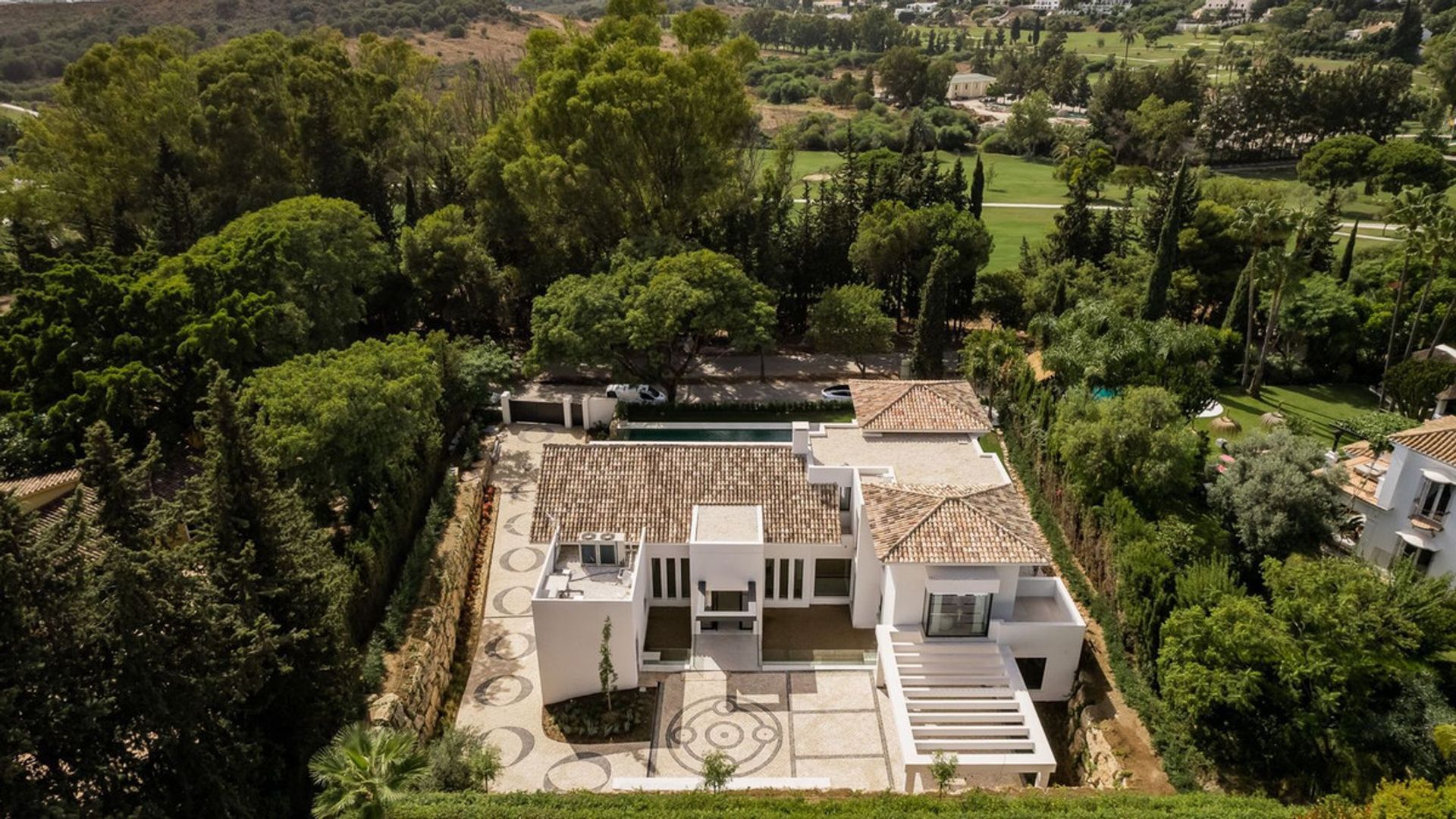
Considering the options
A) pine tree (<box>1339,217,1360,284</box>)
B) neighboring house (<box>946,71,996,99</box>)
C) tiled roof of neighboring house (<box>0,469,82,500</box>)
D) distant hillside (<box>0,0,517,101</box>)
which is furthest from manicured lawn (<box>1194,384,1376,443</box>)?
distant hillside (<box>0,0,517,101</box>)

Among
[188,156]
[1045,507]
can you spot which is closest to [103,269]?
[188,156]

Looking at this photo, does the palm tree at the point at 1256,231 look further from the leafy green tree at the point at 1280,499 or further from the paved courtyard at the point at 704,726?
the paved courtyard at the point at 704,726

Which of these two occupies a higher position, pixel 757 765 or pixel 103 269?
pixel 103 269

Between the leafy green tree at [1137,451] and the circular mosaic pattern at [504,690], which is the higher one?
the leafy green tree at [1137,451]

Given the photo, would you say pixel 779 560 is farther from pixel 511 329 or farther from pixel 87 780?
pixel 511 329

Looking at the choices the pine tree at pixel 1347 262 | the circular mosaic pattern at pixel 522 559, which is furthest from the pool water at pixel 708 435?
the pine tree at pixel 1347 262
